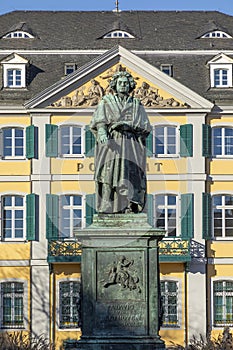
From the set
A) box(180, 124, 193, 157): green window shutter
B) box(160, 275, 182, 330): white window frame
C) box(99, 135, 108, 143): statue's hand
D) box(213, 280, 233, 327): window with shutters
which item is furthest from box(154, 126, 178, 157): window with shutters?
box(99, 135, 108, 143): statue's hand

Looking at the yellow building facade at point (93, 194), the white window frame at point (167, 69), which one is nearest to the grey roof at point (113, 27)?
the white window frame at point (167, 69)

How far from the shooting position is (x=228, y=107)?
136ft

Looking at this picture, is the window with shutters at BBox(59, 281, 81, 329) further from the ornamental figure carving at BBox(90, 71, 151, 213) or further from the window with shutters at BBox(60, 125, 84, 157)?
the ornamental figure carving at BBox(90, 71, 151, 213)

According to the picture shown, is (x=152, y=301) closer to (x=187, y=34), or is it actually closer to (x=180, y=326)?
(x=180, y=326)

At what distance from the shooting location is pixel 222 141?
41.5 meters

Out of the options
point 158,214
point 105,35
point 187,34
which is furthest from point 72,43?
point 158,214

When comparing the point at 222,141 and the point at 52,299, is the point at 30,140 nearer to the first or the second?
the point at 52,299

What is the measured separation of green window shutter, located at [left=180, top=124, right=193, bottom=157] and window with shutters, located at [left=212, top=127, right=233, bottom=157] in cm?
91

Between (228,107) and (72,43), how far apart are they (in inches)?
261

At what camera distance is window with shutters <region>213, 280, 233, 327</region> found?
40.3 m

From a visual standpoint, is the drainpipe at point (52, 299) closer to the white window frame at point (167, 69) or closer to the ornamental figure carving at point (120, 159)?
the white window frame at point (167, 69)

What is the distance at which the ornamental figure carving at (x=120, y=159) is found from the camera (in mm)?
16781

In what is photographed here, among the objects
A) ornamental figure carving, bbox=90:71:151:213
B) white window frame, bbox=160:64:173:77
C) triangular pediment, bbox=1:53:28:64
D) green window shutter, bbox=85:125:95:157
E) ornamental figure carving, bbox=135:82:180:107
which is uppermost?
triangular pediment, bbox=1:53:28:64

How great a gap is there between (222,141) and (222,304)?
5.67 metres
